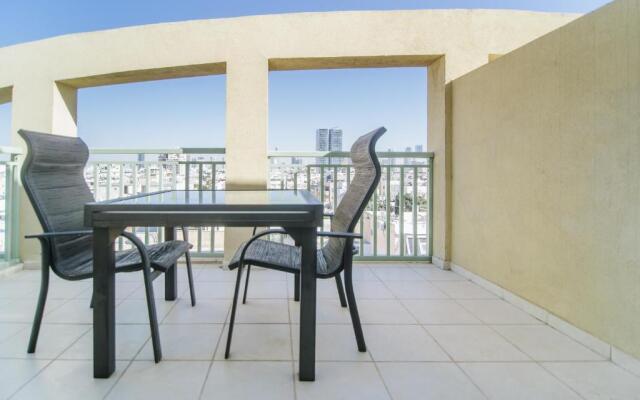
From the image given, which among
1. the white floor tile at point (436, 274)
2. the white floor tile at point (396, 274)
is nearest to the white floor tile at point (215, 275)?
the white floor tile at point (396, 274)

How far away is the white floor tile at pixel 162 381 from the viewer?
136 centimetres

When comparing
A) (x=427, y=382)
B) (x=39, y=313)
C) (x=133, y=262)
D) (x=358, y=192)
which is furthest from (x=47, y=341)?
(x=427, y=382)

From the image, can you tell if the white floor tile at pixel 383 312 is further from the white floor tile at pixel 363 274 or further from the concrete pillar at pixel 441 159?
the concrete pillar at pixel 441 159

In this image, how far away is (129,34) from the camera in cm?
337

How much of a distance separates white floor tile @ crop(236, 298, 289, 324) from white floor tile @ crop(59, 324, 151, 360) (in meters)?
0.53

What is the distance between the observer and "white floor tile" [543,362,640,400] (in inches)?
54.7

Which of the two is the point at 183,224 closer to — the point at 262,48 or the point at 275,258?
the point at 275,258

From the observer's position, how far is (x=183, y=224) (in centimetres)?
140

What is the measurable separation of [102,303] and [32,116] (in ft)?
9.78

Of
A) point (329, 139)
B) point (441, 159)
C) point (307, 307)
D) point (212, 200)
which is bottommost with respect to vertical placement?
point (307, 307)

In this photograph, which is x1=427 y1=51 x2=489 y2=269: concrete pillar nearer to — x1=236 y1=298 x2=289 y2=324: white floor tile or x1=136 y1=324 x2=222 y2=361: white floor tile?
x1=236 y1=298 x2=289 y2=324: white floor tile

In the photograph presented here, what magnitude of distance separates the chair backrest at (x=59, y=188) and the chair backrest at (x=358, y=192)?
134cm

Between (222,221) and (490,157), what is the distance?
87.2 inches

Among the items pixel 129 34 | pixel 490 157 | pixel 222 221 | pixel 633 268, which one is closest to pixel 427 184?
pixel 490 157
